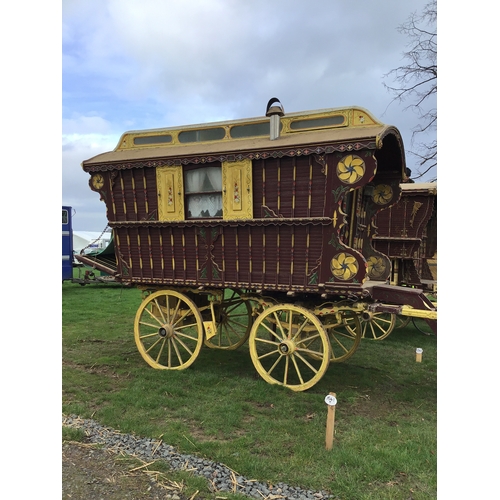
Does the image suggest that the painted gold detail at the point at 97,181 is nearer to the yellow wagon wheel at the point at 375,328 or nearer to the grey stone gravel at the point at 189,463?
the grey stone gravel at the point at 189,463

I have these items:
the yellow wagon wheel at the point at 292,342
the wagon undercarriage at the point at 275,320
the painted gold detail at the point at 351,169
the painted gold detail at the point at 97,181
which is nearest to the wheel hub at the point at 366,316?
the wagon undercarriage at the point at 275,320

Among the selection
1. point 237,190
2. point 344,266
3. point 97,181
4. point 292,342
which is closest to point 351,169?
point 344,266

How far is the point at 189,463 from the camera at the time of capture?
142 inches

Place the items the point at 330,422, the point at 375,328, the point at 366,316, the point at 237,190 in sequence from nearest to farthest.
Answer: the point at 330,422
the point at 237,190
the point at 366,316
the point at 375,328

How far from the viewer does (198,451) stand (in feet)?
12.5

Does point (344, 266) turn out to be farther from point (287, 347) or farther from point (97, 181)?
point (97, 181)

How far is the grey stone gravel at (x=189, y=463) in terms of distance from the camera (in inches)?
126

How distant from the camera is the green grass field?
11.4ft

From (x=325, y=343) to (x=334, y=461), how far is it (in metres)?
1.64

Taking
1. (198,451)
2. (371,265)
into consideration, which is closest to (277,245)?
(371,265)

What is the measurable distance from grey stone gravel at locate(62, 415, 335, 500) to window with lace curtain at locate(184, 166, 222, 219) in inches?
111

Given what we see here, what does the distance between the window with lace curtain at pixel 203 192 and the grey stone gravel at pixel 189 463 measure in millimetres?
2825

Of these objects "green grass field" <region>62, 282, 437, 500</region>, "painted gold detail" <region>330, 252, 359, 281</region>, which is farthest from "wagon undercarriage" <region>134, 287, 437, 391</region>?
"painted gold detail" <region>330, 252, 359, 281</region>

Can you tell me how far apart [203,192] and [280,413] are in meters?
2.91
